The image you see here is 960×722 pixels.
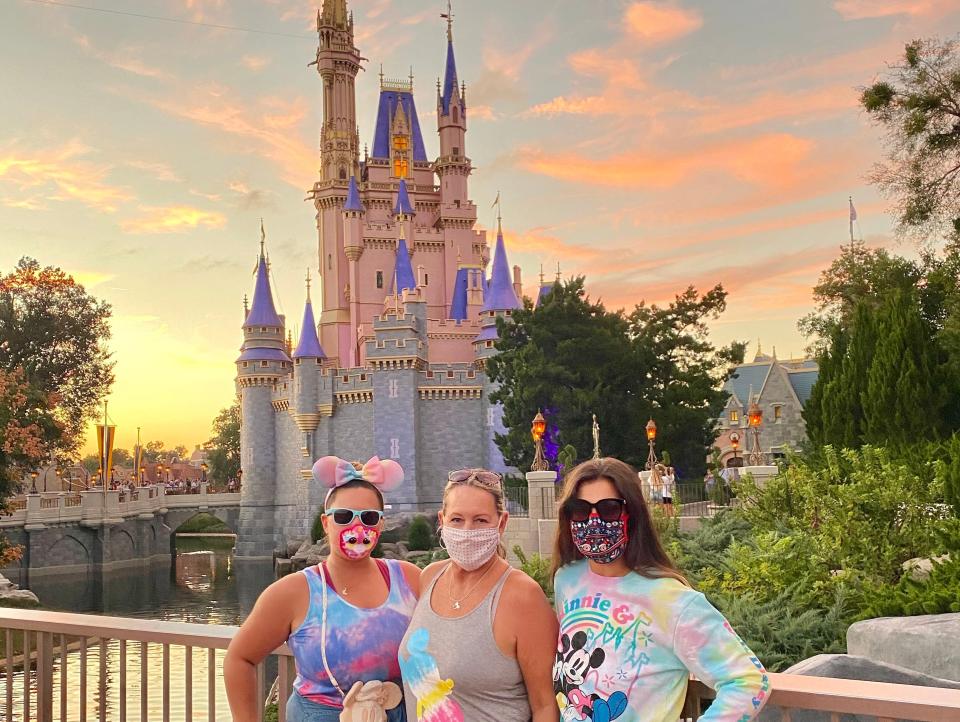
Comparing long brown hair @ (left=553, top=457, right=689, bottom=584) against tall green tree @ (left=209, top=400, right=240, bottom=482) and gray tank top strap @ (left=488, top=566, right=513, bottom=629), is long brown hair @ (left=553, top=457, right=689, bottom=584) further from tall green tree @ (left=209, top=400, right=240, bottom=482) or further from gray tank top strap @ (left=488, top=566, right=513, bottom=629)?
tall green tree @ (left=209, top=400, right=240, bottom=482)

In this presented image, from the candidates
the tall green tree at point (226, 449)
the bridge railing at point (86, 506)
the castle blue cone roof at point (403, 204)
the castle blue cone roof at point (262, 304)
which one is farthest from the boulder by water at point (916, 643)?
the tall green tree at point (226, 449)

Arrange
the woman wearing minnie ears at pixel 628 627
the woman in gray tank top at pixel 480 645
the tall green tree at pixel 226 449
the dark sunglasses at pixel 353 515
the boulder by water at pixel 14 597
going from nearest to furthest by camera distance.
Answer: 1. the woman wearing minnie ears at pixel 628 627
2. the woman in gray tank top at pixel 480 645
3. the dark sunglasses at pixel 353 515
4. the boulder by water at pixel 14 597
5. the tall green tree at pixel 226 449

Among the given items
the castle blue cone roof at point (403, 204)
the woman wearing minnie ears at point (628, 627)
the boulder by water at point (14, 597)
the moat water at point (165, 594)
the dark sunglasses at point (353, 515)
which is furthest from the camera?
the castle blue cone roof at point (403, 204)

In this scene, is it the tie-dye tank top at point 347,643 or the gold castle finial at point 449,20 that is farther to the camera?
the gold castle finial at point 449,20

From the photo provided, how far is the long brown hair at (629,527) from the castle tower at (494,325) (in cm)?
3300

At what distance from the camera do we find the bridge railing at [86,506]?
31.4 metres

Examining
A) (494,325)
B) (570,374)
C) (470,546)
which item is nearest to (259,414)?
(494,325)

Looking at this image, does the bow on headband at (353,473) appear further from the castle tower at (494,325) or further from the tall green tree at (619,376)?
the castle tower at (494,325)

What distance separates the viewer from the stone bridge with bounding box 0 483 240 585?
31.3m

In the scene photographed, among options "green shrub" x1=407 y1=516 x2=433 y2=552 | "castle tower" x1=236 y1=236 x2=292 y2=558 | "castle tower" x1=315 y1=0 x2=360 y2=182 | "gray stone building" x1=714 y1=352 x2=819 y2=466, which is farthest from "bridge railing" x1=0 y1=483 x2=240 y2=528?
"gray stone building" x1=714 y1=352 x2=819 y2=466

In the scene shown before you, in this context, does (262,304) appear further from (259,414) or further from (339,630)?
(339,630)

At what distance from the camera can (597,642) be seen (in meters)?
2.34

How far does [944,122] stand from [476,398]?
22122mm

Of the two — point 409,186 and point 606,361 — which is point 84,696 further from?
point 409,186
